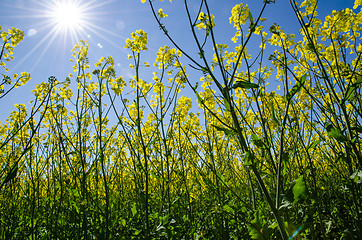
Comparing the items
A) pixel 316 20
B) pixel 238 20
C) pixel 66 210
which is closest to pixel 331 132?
pixel 238 20

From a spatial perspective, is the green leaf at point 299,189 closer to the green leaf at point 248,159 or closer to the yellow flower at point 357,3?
the green leaf at point 248,159

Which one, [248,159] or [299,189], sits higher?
[248,159]

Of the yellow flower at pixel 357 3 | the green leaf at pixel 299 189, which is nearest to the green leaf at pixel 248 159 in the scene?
the green leaf at pixel 299 189

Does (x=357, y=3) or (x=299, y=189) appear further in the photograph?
(x=357, y=3)

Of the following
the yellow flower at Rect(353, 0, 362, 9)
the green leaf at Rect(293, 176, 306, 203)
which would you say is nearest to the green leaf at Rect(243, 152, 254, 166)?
the green leaf at Rect(293, 176, 306, 203)

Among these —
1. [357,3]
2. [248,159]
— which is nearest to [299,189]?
[248,159]

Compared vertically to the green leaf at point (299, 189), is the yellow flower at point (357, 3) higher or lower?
higher

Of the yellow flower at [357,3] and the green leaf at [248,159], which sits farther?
the yellow flower at [357,3]

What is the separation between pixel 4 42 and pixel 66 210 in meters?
2.53

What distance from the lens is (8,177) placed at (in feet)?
3.84

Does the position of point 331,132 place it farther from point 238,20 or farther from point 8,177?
point 8,177

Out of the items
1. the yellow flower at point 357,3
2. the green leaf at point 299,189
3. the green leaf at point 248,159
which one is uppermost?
the yellow flower at point 357,3

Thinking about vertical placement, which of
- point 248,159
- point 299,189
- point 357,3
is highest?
point 357,3

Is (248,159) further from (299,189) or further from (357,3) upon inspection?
(357,3)
